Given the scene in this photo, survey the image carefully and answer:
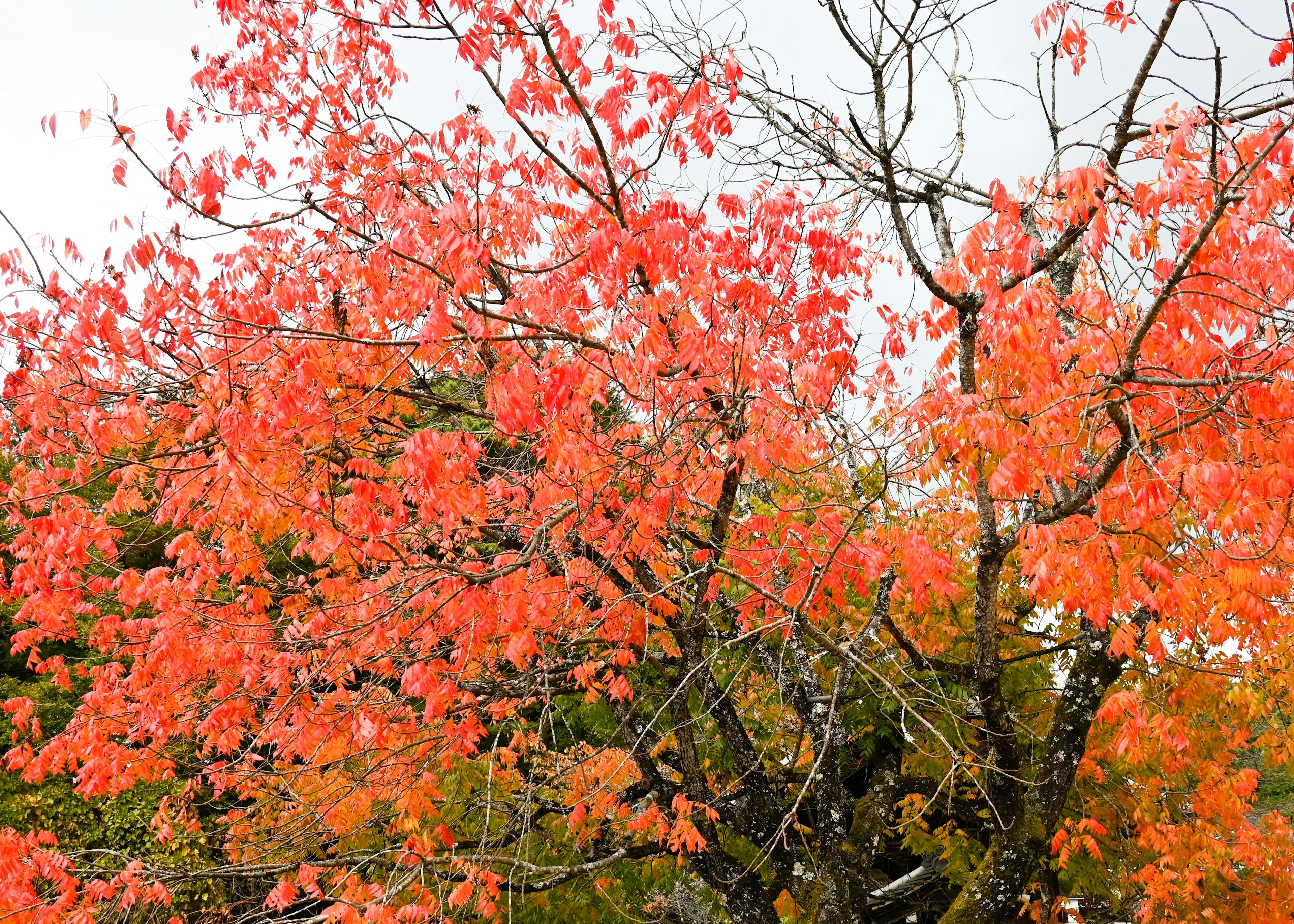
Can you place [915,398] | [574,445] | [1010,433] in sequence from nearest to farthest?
1. [1010,433]
2. [574,445]
3. [915,398]

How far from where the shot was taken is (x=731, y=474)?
19.5 ft

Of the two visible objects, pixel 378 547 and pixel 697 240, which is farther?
pixel 697 240

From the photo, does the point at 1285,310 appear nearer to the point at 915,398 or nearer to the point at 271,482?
the point at 915,398

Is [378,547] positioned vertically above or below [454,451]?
below

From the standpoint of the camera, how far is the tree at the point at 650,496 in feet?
17.8

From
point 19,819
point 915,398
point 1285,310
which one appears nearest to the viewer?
point 1285,310

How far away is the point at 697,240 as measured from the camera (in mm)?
7371

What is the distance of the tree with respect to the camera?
17.8ft

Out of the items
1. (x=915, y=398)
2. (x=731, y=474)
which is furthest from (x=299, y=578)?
(x=915, y=398)

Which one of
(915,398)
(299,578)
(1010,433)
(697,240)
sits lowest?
(299,578)

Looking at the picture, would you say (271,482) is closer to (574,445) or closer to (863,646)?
(574,445)

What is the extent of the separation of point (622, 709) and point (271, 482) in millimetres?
4574

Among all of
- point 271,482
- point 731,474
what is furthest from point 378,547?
point 731,474

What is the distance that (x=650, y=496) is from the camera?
6.20 m
